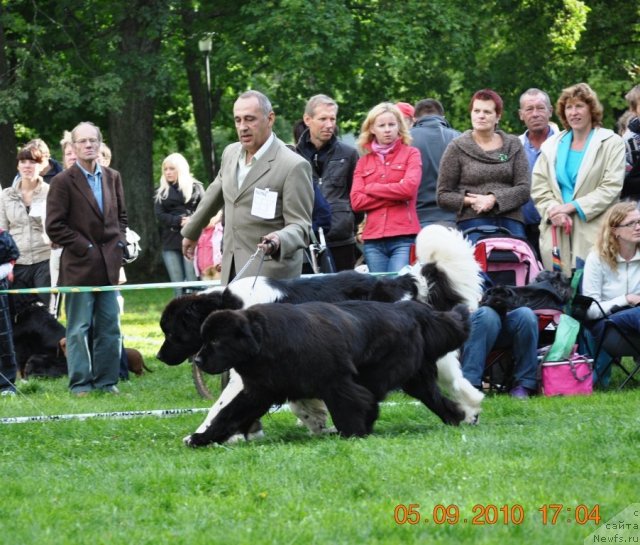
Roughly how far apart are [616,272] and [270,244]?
3548mm

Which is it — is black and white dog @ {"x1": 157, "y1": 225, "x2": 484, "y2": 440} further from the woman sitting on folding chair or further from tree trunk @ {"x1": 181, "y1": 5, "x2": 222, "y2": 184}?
tree trunk @ {"x1": 181, "y1": 5, "x2": 222, "y2": 184}

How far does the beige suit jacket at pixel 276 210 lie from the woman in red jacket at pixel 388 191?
2202 mm

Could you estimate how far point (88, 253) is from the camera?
11.1 m

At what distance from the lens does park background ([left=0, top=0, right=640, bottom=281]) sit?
81.5 ft

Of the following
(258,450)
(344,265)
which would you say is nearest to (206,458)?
(258,450)

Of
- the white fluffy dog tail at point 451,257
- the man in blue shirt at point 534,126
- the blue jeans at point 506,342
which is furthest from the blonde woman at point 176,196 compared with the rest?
the white fluffy dog tail at point 451,257

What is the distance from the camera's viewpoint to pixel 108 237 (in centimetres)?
1125

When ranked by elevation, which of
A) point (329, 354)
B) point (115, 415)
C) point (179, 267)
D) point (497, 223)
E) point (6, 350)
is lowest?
point (115, 415)

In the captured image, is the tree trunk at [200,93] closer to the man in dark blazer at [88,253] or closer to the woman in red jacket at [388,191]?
the man in dark blazer at [88,253]

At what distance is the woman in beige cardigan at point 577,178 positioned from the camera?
423 inches

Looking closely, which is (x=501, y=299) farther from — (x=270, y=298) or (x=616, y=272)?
(x=270, y=298)

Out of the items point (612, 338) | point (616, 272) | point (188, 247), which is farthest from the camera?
point (616, 272)

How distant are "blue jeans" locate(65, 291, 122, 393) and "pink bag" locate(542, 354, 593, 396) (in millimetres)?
3859

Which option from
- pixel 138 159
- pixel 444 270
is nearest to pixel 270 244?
pixel 444 270
